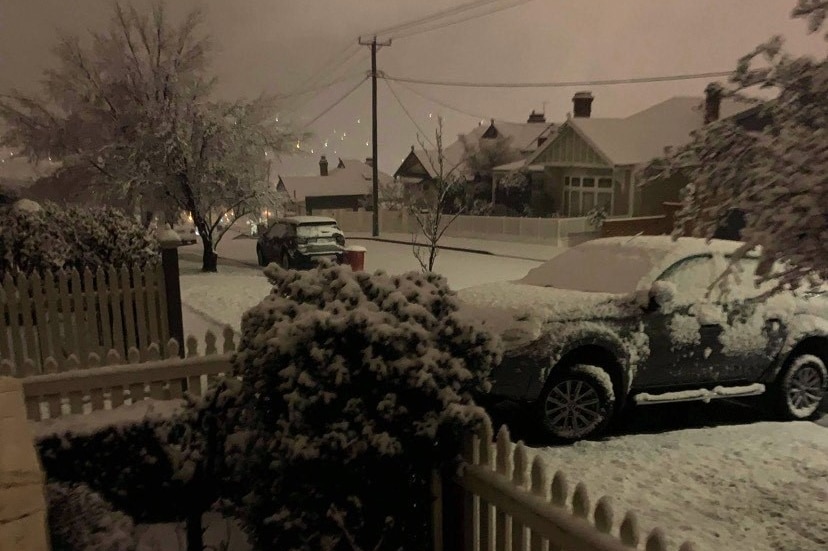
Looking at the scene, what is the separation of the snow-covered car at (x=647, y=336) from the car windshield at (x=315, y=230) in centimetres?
1130

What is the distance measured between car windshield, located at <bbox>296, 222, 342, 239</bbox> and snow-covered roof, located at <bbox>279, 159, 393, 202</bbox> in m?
32.2

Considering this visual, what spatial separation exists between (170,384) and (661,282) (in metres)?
4.21

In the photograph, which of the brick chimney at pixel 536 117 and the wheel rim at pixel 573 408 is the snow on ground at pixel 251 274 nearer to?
the wheel rim at pixel 573 408

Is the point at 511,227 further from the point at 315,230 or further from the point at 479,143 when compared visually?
the point at 315,230

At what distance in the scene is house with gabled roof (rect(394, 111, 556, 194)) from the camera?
120 feet

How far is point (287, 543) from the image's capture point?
3.10m

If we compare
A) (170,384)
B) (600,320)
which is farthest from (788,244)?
(170,384)

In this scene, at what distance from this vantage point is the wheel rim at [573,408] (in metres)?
5.71

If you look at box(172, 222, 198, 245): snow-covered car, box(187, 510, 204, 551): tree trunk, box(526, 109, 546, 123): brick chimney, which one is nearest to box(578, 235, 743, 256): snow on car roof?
box(187, 510, 204, 551): tree trunk

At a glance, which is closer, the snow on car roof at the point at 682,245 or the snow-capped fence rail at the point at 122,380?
the snow-capped fence rail at the point at 122,380

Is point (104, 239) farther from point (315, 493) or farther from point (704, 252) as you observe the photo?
point (704, 252)

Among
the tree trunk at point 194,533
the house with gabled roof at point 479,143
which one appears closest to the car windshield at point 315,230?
the tree trunk at point 194,533

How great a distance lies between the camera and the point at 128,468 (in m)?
4.29

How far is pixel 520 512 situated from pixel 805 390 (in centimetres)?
516
